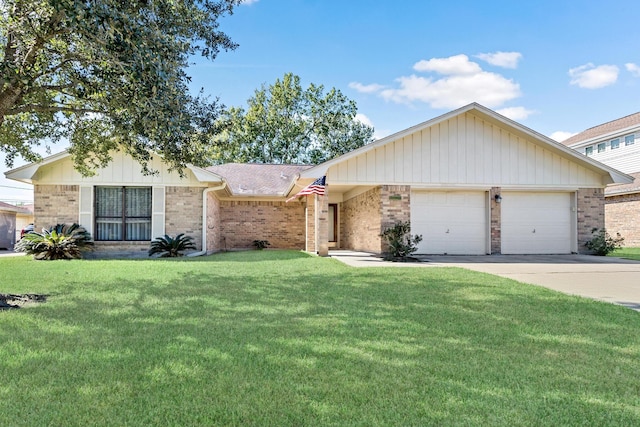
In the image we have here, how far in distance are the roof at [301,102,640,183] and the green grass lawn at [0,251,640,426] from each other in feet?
22.8

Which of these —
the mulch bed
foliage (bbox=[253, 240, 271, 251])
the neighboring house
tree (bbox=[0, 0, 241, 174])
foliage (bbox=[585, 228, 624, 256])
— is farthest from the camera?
the neighboring house

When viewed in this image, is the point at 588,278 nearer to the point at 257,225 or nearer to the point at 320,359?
the point at 320,359

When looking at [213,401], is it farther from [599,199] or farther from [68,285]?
[599,199]

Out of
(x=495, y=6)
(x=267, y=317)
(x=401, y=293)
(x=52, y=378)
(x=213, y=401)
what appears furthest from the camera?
(x=495, y=6)

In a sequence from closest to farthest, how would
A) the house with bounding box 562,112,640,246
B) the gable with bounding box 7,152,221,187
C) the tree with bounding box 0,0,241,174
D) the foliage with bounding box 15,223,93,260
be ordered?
1. the tree with bounding box 0,0,241,174
2. the foliage with bounding box 15,223,93,260
3. the gable with bounding box 7,152,221,187
4. the house with bounding box 562,112,640,246

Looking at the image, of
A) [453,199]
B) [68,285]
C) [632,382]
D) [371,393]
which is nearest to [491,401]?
[371,393]

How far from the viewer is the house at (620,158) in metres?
19.9

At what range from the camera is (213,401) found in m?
2.63

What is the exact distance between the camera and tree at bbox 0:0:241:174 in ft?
16.8

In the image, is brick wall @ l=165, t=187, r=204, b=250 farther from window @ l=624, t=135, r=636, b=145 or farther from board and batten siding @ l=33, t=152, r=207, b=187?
window @ l=624, t=135, r=636, b=145

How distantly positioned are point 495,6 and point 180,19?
1010cm

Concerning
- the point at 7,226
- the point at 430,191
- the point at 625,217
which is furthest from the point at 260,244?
the point at 625,217

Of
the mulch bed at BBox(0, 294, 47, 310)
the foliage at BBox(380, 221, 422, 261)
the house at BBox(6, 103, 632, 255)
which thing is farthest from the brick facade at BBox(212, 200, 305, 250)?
the mulch bed at BBox(0, 294, 47, 310)

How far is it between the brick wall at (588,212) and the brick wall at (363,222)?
729 centimetres
